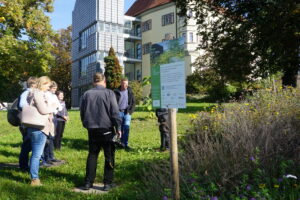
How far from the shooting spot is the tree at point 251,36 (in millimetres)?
13508

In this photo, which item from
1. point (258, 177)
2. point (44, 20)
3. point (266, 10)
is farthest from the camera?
point (44, 20)

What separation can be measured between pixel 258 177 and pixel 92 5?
39.7 metres

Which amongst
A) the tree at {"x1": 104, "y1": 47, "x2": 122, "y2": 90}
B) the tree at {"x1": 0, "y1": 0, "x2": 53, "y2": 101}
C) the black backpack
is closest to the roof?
the tree at {"x1": 104, "y1": 47, "x2": 122, "y2": 90}

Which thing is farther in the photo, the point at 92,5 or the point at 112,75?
the point at 92,5

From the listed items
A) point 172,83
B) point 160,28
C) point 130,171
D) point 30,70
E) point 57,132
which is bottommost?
point 130,171

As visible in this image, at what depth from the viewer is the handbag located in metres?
5.68

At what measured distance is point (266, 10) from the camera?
45.5 ft

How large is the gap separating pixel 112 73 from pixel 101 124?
100 feet

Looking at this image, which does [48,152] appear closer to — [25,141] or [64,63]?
[25,141]

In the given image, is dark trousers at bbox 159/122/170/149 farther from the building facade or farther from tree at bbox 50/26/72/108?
tree at bbox 50/26/72/108

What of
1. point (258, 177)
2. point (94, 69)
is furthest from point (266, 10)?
point (94, 69)

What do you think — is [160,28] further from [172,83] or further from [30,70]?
[172,83]

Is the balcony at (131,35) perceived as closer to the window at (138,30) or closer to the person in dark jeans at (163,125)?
A: the window at (138,30)

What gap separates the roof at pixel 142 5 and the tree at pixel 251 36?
25.3 meters
